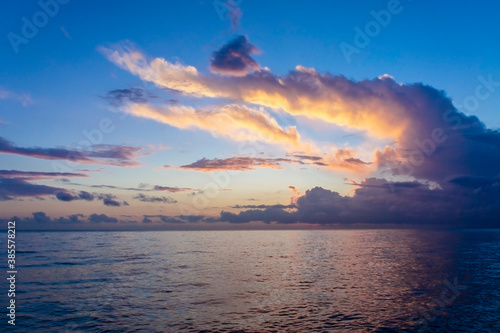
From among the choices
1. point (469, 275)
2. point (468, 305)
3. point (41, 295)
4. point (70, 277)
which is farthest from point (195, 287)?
point (469, 275)

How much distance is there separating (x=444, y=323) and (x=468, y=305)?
9103 millimetres

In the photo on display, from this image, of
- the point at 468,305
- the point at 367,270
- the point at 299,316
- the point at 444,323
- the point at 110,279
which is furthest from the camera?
the point at 367,270

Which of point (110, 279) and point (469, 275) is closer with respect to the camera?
point (110, 279)

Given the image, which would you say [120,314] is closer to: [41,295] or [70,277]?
[41,295]

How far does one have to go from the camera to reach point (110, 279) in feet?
165

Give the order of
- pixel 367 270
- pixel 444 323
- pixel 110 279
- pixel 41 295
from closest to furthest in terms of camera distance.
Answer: pixel 444 323 → pixel 41 295 → pixel 110 279 → pixel 367 270

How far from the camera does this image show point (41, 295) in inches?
1553

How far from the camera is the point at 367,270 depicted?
200ft

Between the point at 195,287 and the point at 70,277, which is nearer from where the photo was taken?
the point at 195,287

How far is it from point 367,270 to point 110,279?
45735 mm

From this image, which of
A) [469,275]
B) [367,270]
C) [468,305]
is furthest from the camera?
[367,270]

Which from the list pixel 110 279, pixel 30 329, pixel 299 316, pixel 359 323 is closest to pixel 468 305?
pixel 359 323

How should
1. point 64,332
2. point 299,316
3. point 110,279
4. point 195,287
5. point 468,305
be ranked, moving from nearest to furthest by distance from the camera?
1. point 64,332
2. point 299,316
3. point 468,305
4. point 195,287
5. point 110,279

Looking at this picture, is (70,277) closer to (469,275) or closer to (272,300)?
(272,300)
